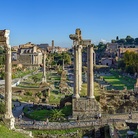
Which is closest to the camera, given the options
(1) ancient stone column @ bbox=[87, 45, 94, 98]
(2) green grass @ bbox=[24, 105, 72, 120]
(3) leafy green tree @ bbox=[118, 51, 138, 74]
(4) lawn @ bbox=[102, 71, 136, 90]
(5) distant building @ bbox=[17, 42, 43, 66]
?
(1) ancient stone column @ bbox=[87, 45, 94, 98]

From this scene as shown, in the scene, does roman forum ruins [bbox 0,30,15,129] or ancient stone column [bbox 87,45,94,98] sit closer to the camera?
roman forum ruins [bbox 0,30,15,129]

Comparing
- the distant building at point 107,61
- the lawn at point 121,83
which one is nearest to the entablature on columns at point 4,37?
the lawn at point 121,83

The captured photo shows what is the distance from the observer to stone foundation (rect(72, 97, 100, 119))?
108 ft

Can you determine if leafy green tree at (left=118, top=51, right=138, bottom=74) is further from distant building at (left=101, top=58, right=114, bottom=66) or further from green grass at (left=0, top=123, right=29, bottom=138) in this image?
green grass at (left=0, top=123, right=29, bottom=138)

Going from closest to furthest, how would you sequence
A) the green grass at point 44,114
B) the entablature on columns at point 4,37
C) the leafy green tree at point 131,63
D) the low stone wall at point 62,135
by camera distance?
1. the entablature on columns at point 4,37
2. the low stone wall at point 62,135
3. the green grass at point 44,114
4. the leafy green tree at point 131,63

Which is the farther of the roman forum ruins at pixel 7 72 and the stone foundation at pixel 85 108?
the stone foundation at pixel 85 108

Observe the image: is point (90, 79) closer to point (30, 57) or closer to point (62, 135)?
point (62, 135)

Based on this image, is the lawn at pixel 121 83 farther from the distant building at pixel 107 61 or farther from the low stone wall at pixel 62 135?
the distant building at pixel 107 61

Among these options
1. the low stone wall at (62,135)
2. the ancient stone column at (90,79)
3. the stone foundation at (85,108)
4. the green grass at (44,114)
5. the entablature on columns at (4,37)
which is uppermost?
the entablature on columns at (4,37)

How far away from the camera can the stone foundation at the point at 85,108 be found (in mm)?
32875

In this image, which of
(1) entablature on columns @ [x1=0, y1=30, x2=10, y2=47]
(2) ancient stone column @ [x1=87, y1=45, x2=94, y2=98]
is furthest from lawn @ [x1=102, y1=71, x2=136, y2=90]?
(1) entablature on columns @ [x1=0, y1=30, x2=10, y2=47]

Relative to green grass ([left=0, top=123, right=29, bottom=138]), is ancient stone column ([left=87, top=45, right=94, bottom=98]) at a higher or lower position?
higher

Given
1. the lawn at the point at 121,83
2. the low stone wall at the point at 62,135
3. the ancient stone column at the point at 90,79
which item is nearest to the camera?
the low stone wall at the point at 62,135

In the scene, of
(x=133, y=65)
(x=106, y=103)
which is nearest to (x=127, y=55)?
(x=133, y=65)
